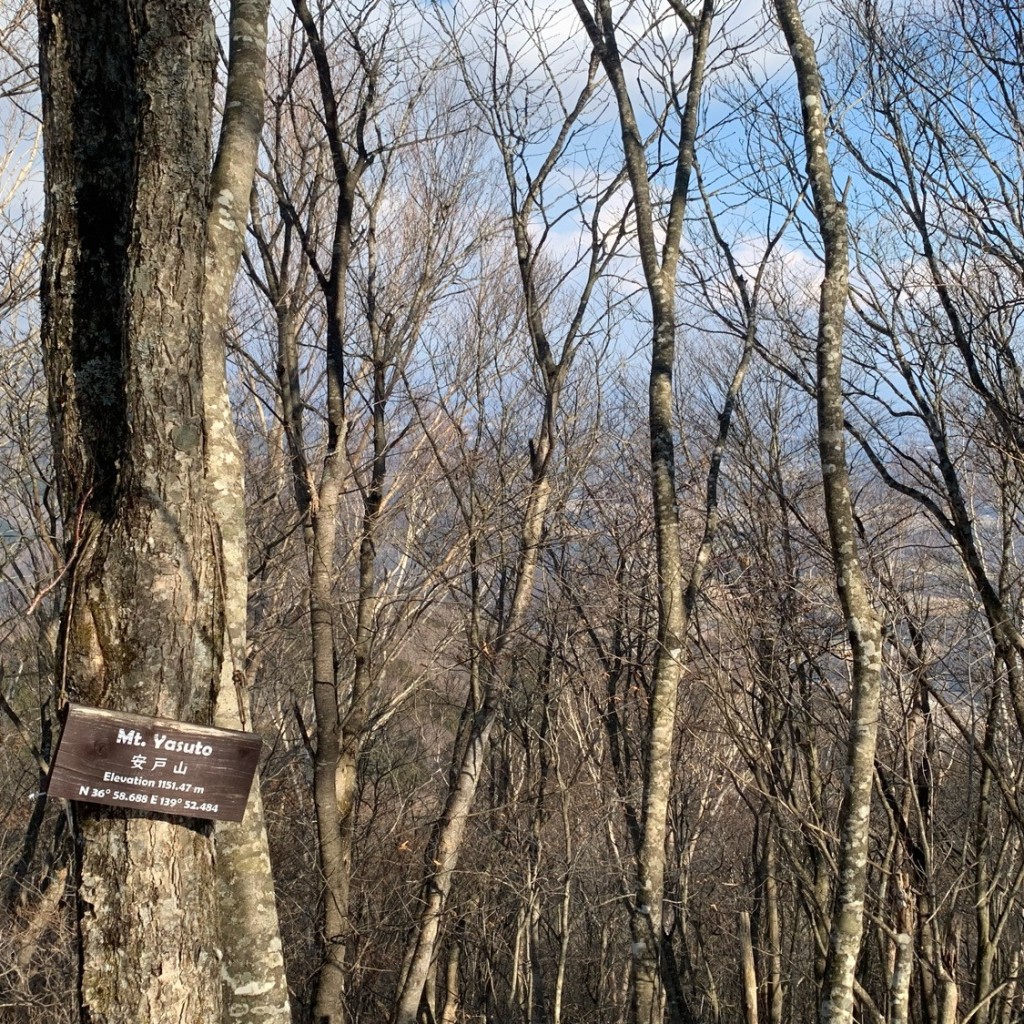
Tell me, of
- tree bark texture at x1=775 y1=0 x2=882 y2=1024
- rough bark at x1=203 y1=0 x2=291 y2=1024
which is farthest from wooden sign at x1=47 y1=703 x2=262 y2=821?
tree bark texture at x1=775 y1=0 x2=882 y2=1024

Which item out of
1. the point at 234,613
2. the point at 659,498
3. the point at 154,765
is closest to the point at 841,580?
the point at 659,498

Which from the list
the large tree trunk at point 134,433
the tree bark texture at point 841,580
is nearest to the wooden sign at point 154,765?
the large tree trunk at point 134,433

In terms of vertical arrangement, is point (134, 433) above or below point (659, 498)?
below

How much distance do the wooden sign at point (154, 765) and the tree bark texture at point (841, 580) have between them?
275cm

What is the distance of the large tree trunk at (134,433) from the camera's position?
241 cm

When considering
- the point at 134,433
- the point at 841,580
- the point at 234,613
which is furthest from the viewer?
the point at 841,580

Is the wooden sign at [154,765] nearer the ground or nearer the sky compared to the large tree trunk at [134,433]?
nearer the ground

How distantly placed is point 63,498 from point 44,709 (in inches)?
268

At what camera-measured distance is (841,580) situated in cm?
427

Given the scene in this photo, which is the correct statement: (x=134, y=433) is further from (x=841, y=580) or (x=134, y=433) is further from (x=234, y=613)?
(x=841, y=580)

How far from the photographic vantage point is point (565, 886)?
1028 centimetres

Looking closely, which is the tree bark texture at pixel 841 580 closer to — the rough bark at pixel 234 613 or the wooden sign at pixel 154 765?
the rough bark at pixel 234 613

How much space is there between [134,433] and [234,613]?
2.74 ft

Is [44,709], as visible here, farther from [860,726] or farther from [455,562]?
[860,726]
